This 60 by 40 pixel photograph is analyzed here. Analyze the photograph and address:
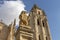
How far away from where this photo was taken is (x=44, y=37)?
34.1 m

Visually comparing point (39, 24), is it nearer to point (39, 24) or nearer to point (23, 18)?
point (39, 24)

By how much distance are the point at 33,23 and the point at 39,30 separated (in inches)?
85.7

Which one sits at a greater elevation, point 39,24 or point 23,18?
point 39,24

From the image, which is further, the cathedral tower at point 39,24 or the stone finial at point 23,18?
the cathedral tower at point 39,24

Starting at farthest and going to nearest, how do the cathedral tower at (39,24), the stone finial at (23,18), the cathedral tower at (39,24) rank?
the cathedral tower at (39,24) → the cathedral tower at (39,24) → the stone finial at (23,18)

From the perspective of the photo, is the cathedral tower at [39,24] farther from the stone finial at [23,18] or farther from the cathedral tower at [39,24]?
the stone finial at [23,18]

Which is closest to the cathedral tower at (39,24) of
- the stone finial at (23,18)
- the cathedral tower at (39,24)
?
the cathedral tower at (39,24)

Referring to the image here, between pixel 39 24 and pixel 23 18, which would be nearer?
pixel 23 18

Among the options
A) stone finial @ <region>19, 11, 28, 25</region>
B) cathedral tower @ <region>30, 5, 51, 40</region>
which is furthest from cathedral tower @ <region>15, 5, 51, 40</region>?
stone finial @ <region>19, 11, 28, 25</region>

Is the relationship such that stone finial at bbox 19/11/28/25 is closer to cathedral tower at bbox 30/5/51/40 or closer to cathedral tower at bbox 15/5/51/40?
cathedral tower at bbox 15/5/51/40

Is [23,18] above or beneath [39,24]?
beneath

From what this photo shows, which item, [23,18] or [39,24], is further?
[39,24]

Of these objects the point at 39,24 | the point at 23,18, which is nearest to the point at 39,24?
the point at 39,24

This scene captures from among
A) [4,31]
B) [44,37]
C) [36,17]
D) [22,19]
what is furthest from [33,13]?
[22,19]
